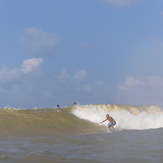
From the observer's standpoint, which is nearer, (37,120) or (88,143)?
(88,143)

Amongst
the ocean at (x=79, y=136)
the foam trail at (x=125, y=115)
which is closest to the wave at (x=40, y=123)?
the ocean at (x=79, y=136)

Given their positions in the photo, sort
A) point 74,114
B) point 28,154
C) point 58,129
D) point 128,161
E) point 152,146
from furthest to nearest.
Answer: point 74,114, point 58,129, point 152,146, point 28,154, point 128,161

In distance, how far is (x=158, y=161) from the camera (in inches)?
446

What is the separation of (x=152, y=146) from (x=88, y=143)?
9.05 ft

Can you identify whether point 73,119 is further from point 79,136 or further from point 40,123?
point 79,136

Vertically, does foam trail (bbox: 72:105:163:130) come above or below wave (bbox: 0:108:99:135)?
above

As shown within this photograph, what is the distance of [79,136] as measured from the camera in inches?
784

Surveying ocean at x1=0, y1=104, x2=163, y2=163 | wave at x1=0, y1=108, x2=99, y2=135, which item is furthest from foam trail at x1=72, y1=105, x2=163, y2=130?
wave at x1=0, y1=108, x2=99, y2=135

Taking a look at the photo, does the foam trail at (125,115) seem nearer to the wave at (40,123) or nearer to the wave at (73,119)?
the wave at (73,119)

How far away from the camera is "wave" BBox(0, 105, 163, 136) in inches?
955

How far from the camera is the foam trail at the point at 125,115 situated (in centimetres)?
3378

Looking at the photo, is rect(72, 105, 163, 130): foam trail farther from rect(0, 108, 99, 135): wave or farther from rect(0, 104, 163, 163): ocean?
rect(0, 108, 99, 135): wave

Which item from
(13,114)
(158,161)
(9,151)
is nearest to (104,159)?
(158,161)

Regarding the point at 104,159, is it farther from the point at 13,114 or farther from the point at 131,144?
the point at 13,114
